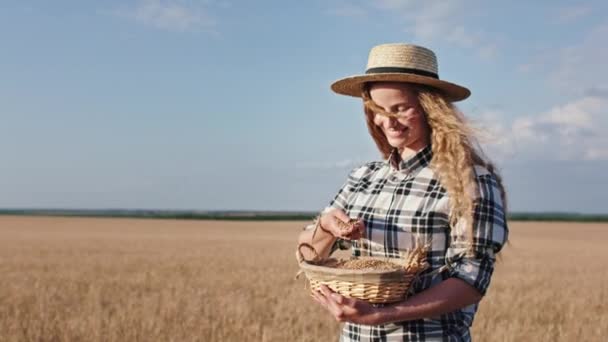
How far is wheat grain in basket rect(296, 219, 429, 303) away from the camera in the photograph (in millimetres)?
2041

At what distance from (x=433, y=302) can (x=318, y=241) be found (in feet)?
1.81

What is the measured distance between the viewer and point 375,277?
6.67 ft

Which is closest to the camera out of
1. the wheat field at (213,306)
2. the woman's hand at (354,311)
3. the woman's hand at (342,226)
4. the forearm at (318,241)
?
the woman's hand at (354,311)

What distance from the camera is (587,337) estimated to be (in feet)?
24.0

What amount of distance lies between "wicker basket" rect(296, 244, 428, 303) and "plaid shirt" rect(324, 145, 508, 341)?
0.30ft

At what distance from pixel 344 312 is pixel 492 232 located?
1.66 ft

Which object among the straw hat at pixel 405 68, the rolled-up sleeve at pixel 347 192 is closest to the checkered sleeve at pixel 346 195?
the rolled-up sleeve at pixel 347 192

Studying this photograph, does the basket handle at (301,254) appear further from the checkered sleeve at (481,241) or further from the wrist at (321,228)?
the checkered sleeve at (481,241)

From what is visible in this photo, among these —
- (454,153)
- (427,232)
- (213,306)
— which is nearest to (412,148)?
(454,153)

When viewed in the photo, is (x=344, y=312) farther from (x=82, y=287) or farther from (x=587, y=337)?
(x=82, y=287)

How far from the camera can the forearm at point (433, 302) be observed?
205 cm

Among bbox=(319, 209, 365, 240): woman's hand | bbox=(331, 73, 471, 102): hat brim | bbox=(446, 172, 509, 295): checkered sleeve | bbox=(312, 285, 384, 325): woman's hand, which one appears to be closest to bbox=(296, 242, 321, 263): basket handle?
bbox=(319, 209, 365, 240): woman's hand

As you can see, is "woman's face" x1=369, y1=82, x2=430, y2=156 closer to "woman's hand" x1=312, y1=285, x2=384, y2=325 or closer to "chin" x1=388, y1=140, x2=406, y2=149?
"chin" x1=388, y1=140, x2=406, y2=149

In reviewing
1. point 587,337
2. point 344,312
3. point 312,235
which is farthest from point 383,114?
point 587,337
